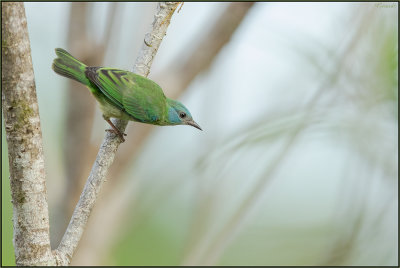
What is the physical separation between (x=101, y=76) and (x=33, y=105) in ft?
4.78

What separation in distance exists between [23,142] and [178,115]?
77.7 inches

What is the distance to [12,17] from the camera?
7.16ft

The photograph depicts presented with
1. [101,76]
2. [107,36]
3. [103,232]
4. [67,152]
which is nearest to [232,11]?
[107,36]

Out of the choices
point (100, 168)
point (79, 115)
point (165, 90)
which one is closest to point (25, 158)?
point (100, 168)

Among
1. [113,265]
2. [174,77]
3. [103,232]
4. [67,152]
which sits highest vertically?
[174,77]

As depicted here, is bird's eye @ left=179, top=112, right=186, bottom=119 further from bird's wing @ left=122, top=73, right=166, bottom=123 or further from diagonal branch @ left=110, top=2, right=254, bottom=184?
diagonal branch @ left=110, top=2, right=254, bottom=184

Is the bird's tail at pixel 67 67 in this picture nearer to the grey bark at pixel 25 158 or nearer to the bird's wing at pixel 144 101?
the bird's wing at pixel 144 101

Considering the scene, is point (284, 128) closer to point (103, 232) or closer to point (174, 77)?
point (174, 77)

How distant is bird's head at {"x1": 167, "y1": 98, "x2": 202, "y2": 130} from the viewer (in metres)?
4.12

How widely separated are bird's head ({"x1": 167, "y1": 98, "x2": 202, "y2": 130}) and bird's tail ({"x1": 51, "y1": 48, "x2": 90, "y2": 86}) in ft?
2.63

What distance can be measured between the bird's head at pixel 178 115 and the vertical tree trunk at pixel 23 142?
185cm

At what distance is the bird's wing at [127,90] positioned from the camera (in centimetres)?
364

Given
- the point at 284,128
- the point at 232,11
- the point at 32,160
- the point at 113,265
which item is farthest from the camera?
the point at 113,265

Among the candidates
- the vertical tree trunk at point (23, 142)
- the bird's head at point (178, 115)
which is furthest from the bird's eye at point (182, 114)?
the vertical tree trunk at point (23, 142)
